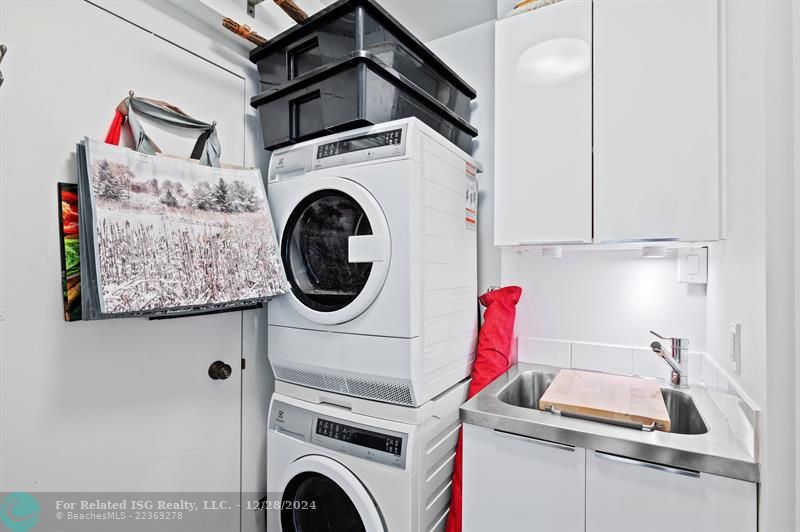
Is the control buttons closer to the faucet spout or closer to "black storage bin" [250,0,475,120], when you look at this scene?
"black storage bin" [250,0,475,120]

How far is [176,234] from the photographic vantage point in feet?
4.00

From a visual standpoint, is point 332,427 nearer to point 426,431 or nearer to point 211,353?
point 426,431

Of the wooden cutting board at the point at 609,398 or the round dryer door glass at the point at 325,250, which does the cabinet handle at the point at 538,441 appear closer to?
the wooden cutting board at the point at 609,398

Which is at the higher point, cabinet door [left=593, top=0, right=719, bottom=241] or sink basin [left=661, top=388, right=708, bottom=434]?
cabinet door [left=593, top=0, right=719, bottom=241]

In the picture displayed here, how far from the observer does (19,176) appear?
1.04 m

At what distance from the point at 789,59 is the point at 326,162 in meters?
1.32

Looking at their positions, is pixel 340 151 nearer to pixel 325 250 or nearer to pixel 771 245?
pixel 325 250

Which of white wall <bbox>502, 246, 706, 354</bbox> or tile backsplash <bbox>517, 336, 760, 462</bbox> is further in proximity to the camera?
white wall <bbox>502, 246, 706, 354</bbox>

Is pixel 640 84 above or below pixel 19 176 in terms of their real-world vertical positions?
above

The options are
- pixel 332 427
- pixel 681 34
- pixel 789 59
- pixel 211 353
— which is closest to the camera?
pixel 789 59

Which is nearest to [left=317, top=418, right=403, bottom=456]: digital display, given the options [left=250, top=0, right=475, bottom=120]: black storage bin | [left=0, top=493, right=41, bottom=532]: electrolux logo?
[left=0, top=493, right=41, bottom=532]: electrolux logo

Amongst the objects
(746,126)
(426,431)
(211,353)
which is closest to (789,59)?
(746,126)

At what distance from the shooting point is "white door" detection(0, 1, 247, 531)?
104cm

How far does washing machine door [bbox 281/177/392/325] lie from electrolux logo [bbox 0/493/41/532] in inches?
35.1
